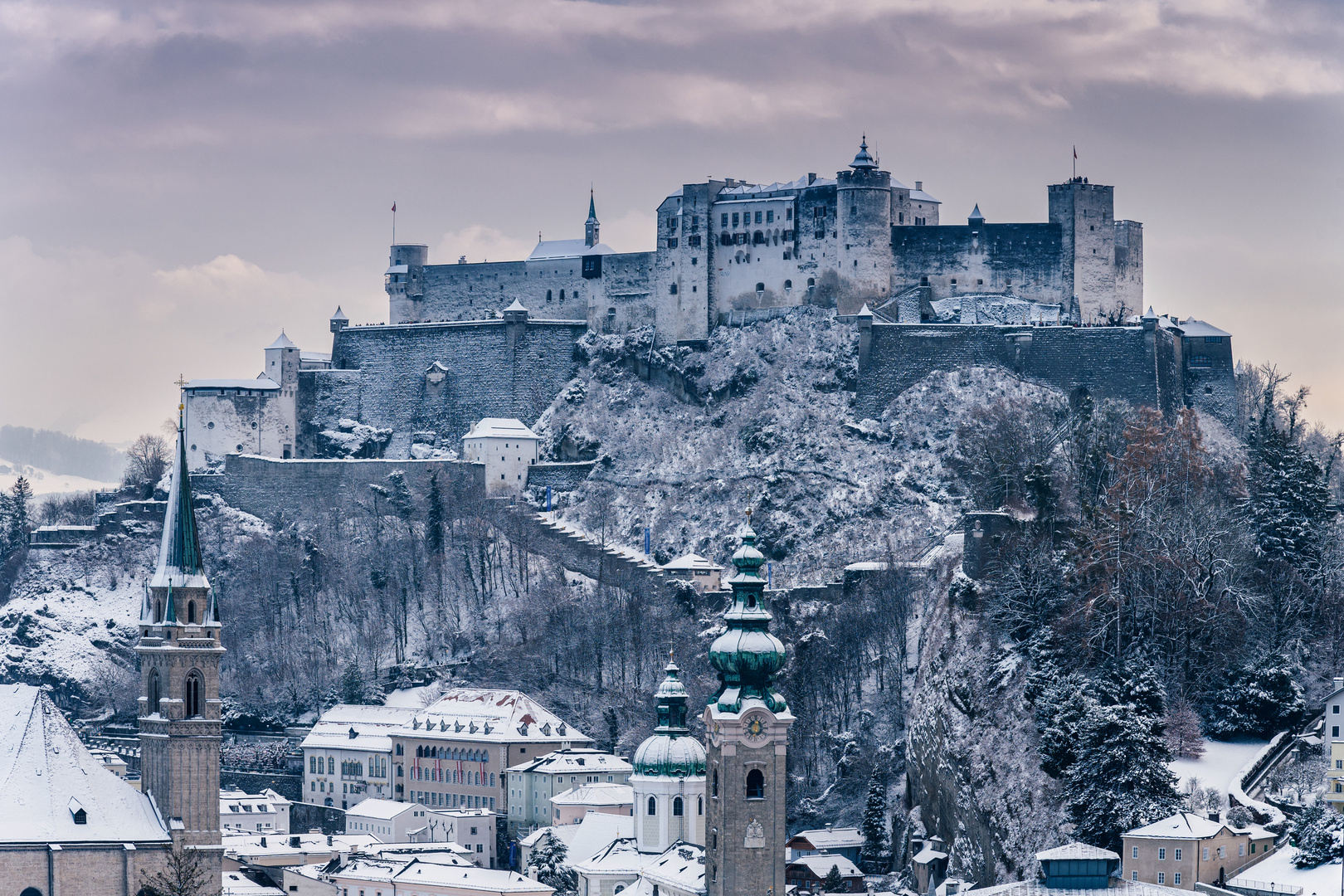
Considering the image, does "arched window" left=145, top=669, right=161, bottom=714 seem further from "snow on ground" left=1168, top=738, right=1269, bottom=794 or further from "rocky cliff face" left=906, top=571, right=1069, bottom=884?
"snow on ground" left=1168, top=738, right=1269, bottom=794

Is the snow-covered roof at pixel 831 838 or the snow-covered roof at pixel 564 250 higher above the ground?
the snow-covered roof at pixel 564 250

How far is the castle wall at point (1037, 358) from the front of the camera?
140125 mm

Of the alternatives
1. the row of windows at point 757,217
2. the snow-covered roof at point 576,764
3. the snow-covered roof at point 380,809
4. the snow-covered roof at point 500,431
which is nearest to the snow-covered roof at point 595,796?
the snow-covered roof at point 576,764

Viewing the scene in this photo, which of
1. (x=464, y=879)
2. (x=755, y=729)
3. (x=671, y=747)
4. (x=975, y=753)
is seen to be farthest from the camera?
(x=464, y=879)

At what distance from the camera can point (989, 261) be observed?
14525 cm

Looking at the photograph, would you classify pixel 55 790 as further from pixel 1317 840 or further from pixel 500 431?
pixel 500 431

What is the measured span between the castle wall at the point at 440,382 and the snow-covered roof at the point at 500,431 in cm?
358

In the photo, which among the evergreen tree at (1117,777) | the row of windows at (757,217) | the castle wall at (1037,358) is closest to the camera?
the evergreen tree at (1117,777)

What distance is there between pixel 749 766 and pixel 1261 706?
73.5 ft

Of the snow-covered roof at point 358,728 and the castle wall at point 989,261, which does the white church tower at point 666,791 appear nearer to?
the snow-covered roof at point 358,728

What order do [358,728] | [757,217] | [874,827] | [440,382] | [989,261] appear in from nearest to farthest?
[874,827], [358,728], [989,261], [757,217], [440,382]

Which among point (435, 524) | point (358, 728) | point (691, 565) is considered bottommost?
point (358, 728)

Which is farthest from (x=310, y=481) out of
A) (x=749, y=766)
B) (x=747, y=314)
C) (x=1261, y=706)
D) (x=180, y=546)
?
(x=749, y=766)

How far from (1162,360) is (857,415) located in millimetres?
15215
